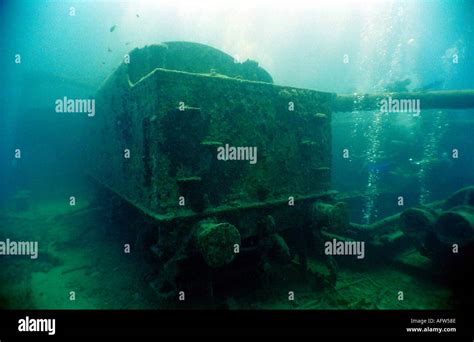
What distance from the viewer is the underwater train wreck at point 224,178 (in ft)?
10.6

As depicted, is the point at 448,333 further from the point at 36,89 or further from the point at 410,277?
the point at 36,89

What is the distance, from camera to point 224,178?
3701 mm

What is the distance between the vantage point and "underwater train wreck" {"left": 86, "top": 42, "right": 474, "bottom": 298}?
3223mm

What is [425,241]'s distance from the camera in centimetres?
492

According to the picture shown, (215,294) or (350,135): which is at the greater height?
(350,135)

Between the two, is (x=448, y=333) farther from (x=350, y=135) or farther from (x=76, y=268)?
(x=350, y=135)

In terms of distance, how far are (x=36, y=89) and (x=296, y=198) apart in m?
20.1

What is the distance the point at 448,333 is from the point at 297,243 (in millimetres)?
2163

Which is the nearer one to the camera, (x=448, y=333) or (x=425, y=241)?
(x=448, y=333)

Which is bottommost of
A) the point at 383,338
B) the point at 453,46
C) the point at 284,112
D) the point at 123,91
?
the point at 383,338

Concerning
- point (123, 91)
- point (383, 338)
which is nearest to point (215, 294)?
point (383, 338)

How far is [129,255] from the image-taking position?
5.46 m

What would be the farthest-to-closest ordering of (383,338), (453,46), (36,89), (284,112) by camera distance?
(453,46)
(36,89)
(284,112)
(383,338)

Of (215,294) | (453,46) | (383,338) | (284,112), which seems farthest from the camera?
(453,46)
